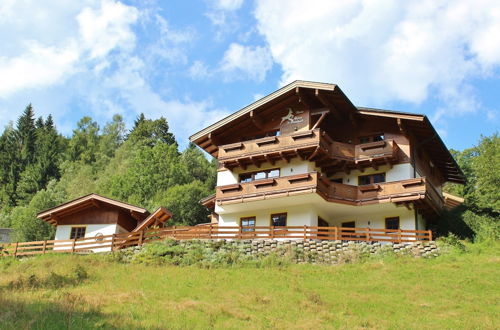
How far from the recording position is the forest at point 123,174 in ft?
131

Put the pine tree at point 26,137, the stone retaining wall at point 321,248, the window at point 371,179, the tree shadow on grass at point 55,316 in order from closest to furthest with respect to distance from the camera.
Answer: the tree shadow on grass at point 55,316 < the stone retaining wall at point 321,248 < the window at point 371,179 < the pine tree at point 26,137

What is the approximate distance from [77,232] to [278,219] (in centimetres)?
1261

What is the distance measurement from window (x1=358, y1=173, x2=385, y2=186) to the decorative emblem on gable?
4.84 metres

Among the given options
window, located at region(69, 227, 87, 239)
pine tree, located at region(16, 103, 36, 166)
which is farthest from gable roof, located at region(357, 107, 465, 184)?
pine tree, located at region(16, 103, 36, 166)

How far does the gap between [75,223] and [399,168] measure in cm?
1977

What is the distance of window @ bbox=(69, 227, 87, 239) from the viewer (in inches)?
1444

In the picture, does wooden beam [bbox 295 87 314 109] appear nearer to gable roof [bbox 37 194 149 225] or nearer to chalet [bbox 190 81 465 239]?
chalet [bbox 190 81 465 239]

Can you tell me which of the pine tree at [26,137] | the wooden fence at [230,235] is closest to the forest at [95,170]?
the pine tree at [26,137]

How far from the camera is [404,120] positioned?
110ft

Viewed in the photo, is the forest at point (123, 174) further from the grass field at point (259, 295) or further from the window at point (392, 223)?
the grass field at point (259, 295)

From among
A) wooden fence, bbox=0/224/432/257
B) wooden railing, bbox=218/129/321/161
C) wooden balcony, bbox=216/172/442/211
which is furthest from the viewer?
wooden railing, bbox=218/129/321/161

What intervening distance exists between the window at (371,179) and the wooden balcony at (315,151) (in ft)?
2.80

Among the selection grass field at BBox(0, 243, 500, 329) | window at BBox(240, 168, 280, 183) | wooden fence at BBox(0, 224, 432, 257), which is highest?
window at BBox(240, 168, 280, 183)

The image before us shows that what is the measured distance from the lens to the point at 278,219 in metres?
33.8
